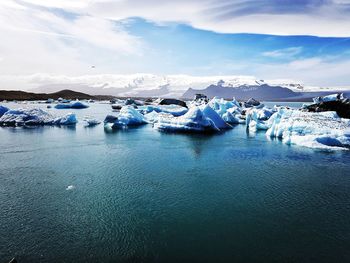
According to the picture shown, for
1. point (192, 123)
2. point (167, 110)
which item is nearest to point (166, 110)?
point (167, 110)

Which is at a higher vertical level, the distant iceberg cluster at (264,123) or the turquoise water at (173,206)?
the distant iceberg cluster at (264,123)

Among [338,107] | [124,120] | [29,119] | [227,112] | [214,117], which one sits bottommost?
[124,120]

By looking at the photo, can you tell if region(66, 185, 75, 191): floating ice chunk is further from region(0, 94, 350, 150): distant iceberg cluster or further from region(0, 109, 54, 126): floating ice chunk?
region(0, 109, 54, 126): floating ice chunk

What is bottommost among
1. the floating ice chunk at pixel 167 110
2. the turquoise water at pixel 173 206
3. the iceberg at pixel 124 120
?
the turquoise water at pixel 173 206

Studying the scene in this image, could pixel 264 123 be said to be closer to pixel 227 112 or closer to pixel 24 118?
pixel 227 112

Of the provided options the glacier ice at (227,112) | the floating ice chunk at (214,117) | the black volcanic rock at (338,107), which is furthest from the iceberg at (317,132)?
the glacier ice at (227,112)

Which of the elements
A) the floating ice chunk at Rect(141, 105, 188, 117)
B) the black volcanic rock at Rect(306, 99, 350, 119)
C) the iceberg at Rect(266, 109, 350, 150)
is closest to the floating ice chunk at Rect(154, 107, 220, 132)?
the floating ice chunk at Rect(141, 105, 188, 117)

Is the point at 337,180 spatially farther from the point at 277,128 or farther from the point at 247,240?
the point at 277,128

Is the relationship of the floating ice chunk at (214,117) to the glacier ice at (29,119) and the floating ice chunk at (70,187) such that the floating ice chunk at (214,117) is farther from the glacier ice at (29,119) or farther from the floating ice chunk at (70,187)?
the floating ice chunk at (70,187)
